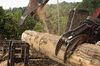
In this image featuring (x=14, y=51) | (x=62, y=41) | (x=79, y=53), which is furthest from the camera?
(x=14, y=51)

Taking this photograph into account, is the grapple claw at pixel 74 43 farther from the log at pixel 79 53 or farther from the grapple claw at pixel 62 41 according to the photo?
the grapple claw at pixel 62 41

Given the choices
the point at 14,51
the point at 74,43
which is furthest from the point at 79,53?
the point at 14,51

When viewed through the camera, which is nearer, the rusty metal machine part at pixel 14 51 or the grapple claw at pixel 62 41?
the grapple claw at pixel 62 41

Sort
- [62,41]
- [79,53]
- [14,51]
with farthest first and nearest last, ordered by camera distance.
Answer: [14,51] < [62,41] < [79,53]

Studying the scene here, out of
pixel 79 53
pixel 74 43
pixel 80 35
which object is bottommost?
pixel 79 53

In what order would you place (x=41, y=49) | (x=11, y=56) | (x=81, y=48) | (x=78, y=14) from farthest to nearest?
1. (x=78, y=14)
2. (x=41, y=49)
3. (x=11, y=56)
4. (x=81, y=48)

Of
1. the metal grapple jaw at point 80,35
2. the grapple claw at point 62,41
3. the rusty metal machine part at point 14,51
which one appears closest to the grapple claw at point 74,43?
the metal grapple jaw at point 80,35

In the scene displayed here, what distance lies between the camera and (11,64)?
19.7 feet

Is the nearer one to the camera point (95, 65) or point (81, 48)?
point (95, 65)

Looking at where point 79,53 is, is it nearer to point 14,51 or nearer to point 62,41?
point 62,41

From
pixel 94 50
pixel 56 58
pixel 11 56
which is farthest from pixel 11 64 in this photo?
pixel 94 50

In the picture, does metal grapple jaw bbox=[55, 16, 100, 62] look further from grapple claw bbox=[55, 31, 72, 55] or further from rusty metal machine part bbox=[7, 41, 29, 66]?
rusty metal machine part bbox=[7, 41, 29, 66]

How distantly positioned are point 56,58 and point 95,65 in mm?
1633

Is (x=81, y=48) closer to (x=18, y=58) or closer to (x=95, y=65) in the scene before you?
(x=95, y=65)
